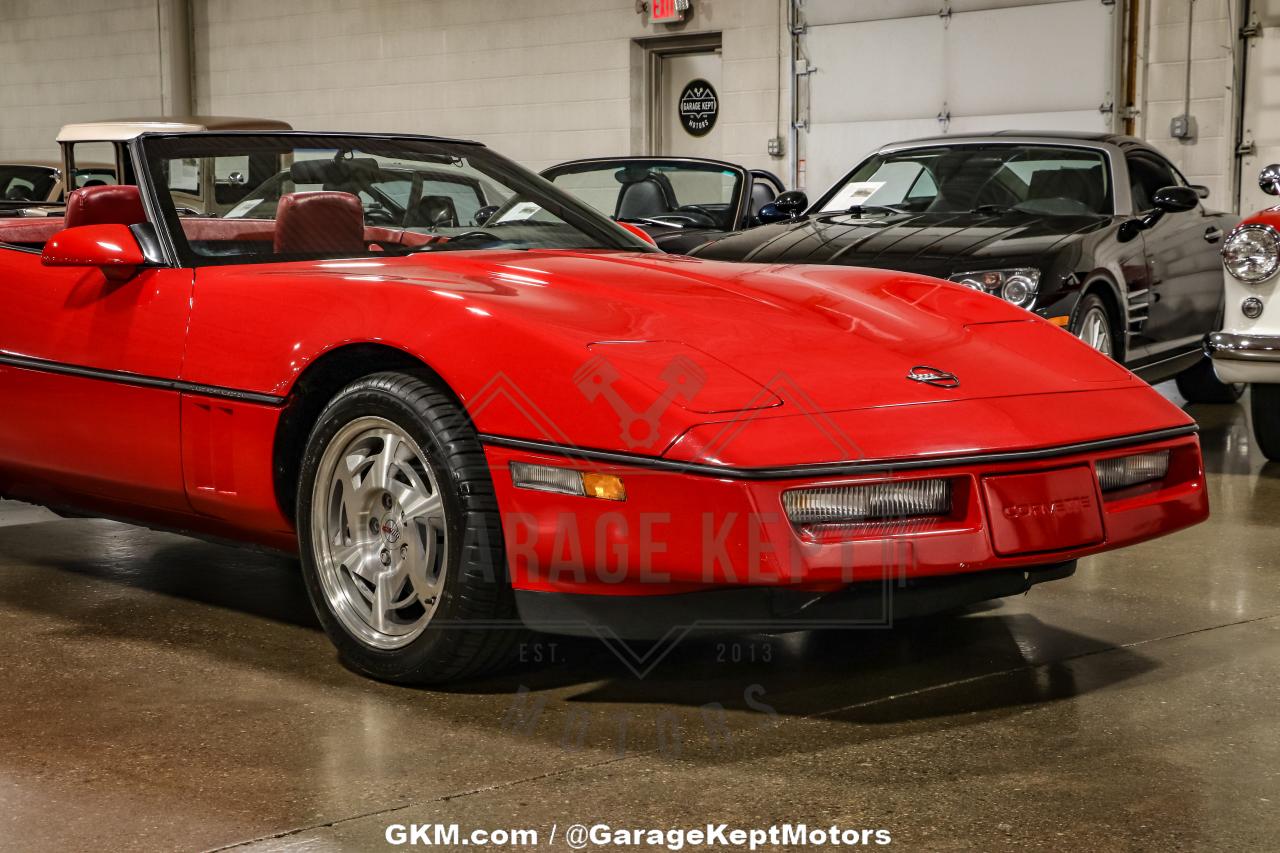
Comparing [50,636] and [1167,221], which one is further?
[1167,221]

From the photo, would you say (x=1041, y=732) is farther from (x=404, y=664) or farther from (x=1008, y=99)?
(x=1008, y=99)

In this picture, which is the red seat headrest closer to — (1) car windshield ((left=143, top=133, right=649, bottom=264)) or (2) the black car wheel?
(1) car windshield ((left=143, top=133, right=649, bottom=264))

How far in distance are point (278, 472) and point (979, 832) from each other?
1.72 m

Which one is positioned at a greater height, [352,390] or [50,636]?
[352,390]

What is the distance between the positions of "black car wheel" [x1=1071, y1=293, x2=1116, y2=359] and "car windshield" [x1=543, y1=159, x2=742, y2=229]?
2.43m

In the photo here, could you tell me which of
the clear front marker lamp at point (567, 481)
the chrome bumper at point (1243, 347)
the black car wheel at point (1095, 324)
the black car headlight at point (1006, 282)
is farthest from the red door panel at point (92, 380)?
the chrome bumper at point (1243, 347)

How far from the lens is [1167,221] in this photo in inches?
274

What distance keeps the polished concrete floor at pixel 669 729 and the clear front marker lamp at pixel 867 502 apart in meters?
0.41

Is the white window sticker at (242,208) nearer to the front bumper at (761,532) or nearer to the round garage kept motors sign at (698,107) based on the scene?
the front bumper at (761,532)

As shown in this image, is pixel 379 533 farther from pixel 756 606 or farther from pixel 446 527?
pixel 756 606

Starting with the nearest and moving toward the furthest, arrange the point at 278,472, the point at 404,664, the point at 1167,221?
the point at 404,664
the point at 278,472
the point at 1167,221

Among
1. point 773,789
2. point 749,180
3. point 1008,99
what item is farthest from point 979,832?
point 1008,99

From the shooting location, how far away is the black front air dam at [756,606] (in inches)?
110

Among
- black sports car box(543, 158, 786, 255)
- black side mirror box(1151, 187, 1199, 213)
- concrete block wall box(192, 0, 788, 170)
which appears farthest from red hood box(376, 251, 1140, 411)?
concrete block wall box(192, 0, 788, 170)
